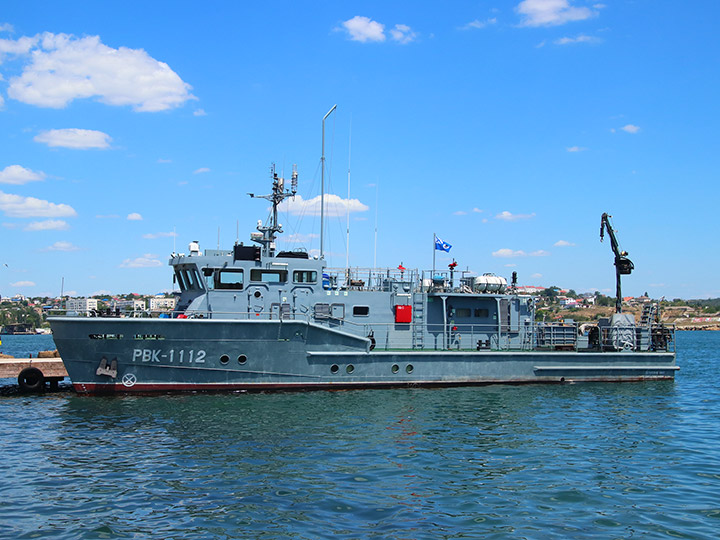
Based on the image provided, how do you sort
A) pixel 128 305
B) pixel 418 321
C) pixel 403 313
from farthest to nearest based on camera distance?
A: pixel 418 321 < pixel 403 313 < pixel 128 305

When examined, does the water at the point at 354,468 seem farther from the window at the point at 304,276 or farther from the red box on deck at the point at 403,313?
the window at the point at 304,276

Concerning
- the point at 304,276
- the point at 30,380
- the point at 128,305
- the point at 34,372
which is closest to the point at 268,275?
the point at 304,276

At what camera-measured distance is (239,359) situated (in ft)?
68.9

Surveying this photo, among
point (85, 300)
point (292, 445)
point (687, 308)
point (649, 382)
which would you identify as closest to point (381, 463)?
point (292, 445)

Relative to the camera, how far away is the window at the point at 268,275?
2250 cm

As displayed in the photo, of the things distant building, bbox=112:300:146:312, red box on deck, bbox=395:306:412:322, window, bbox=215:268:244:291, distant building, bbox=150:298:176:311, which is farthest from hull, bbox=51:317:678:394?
distant building, bbox=150:298:176:311

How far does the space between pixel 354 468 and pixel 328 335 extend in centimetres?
949

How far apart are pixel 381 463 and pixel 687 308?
183 metres

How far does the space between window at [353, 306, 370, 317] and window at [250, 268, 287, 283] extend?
3.09 metres

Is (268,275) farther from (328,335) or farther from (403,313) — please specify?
(403,313)

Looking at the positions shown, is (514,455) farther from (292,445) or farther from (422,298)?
(422,298)

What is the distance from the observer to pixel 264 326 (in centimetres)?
2105

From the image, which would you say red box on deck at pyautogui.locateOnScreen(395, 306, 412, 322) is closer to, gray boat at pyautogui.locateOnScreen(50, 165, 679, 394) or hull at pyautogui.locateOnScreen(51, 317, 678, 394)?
gray boat at pyautogui.locateOnScreen(50, 165, 679, 394)

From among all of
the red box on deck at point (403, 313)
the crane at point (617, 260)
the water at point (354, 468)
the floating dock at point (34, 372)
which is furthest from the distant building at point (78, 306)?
the crane at point (617, 260)
